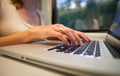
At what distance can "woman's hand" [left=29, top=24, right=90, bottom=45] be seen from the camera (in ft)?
1.90

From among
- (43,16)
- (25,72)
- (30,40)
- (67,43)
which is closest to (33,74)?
(25,72)

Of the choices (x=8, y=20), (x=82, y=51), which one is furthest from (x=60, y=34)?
(x=8, y=20)

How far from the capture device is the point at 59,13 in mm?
1466

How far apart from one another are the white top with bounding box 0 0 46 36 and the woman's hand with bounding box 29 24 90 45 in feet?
1.02

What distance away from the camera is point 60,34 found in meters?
0.60

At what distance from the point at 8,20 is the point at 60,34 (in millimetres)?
505

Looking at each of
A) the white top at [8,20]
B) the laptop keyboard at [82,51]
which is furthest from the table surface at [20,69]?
the white top at [8,20]

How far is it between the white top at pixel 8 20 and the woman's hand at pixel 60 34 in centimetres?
31

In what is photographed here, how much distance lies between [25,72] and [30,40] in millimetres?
365

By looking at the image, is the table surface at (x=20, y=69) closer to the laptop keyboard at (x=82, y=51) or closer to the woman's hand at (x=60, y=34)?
the laptop keyboard at (x=82, y=51)

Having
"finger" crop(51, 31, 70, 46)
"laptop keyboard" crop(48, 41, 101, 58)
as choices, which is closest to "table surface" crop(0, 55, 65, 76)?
"laptop keyboard" crop(48, 41, 101, 58)

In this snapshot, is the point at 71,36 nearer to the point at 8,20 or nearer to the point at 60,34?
the point at 60,34

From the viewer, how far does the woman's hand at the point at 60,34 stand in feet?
1.90

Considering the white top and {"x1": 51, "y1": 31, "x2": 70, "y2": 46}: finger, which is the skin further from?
the white top
